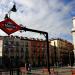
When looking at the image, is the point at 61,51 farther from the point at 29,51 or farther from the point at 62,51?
the point at 29,51

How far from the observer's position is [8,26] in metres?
27.4

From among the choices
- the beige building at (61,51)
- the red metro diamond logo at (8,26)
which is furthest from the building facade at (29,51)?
the red metro diamond logo at (8,26)

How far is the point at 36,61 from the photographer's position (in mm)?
111312

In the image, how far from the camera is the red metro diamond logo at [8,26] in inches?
1064

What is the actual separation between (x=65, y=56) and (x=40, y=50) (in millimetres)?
22105

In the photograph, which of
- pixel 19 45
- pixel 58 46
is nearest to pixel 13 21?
pixel 19 45

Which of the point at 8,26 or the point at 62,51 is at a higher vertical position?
the point at 62,51

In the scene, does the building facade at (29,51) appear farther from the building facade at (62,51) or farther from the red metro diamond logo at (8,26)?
the red metro diamond logo at (8,26)

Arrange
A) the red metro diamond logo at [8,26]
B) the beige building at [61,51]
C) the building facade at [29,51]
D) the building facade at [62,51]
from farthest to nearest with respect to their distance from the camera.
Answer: the building facade at [62,51] < the beige building at [61,51] < the building facade at [29,51] < the red metro diamond logo at [8,26]

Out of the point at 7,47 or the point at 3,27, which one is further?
the point at 7,47

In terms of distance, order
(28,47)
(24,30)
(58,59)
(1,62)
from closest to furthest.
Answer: (24,30) < (1,62) < (28,47) < (58,59)

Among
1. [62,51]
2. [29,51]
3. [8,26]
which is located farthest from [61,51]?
[8,26]

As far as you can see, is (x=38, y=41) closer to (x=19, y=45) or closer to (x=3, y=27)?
(x=19, y=45)

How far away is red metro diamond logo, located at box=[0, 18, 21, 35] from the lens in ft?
88.7
